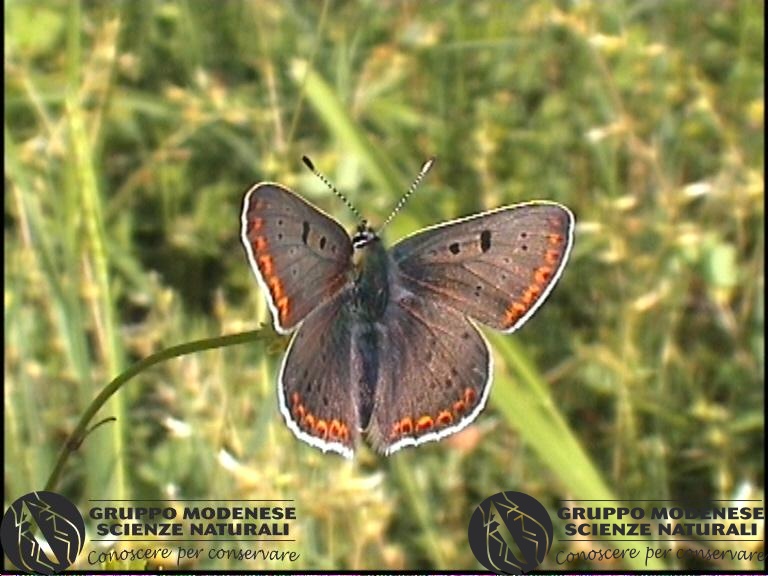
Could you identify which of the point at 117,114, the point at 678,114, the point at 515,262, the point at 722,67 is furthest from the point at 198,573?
the point at 722,67

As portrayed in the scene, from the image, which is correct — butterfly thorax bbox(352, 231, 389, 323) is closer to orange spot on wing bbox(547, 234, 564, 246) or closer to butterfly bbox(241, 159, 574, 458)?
butterfly bbox(241, 159, 574, 458)

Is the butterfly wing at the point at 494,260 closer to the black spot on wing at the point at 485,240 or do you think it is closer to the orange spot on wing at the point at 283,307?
the black spot on wing at the point at 485,240

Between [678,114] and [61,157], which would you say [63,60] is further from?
[678,114]

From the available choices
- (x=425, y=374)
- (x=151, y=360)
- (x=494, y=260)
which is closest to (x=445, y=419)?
(x=425, y=374)

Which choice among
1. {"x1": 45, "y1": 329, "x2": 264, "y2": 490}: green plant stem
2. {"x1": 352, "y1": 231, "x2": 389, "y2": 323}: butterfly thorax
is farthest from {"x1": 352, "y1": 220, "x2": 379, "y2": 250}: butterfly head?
{"x1": 45, "y1": 329, "x2": 264, "y2": 490}: green plant stem

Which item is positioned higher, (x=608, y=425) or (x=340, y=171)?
(x=340, y=171)

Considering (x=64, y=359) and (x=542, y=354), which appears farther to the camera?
(x=542, y=354)
